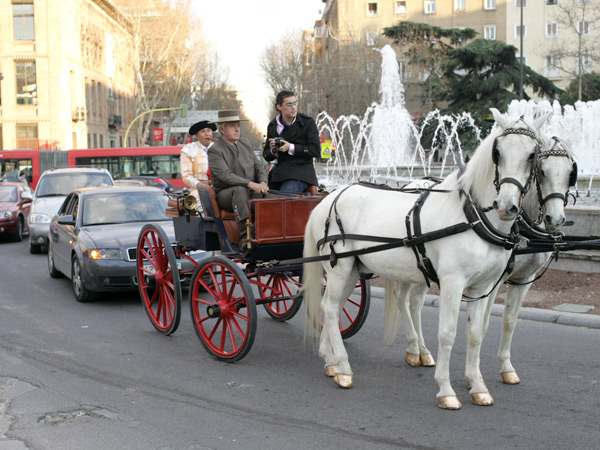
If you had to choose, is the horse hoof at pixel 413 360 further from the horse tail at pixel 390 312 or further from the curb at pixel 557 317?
the curb at pixel 557 317

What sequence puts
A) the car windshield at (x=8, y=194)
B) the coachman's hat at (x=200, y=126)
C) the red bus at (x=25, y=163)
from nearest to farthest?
the coachman's hat at (x=200, y=126), the car windshield at (x=8, y=194), the red bus at (x=25, y=163)

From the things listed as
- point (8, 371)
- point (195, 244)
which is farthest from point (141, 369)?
point (195, 244)

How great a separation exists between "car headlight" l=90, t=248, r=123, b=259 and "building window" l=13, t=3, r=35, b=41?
148 ft

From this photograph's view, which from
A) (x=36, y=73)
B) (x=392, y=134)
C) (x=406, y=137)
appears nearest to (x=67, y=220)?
(x=392, y=134)

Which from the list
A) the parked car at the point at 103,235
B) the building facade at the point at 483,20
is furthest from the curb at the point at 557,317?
the building facade at the point at 483,20

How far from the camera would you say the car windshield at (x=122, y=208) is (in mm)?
10461

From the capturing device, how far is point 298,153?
23.0ft

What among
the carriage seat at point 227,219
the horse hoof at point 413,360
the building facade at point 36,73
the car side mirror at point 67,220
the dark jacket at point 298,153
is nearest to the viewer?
the horse hoof at point 413,360

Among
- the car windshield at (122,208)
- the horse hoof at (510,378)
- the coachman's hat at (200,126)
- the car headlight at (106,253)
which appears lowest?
the horse hoof at (510,378)

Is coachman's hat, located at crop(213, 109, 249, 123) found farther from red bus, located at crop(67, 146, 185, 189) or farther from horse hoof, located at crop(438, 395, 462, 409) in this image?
red bus, located at crop(67, 146, 185, 189)

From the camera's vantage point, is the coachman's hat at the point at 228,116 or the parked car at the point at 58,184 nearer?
the coachman's hat at the point at 228,116

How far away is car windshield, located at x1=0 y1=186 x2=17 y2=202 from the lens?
19.1 meters

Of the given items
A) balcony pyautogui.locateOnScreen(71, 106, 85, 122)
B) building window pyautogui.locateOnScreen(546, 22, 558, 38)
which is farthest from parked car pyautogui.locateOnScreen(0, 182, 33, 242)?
building window pyautogui.locateOnScreen(546, 22, 558, 38)

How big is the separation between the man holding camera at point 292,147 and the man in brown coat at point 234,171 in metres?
0.24
